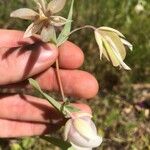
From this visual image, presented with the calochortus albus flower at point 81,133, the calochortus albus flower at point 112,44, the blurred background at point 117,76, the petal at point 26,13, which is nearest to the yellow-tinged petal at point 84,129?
the calochortus albus flower at point 81,133

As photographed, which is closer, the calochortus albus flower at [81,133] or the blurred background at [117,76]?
the calochortus albus flower at [81,133]

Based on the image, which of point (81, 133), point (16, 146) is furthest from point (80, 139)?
point (16, 146)

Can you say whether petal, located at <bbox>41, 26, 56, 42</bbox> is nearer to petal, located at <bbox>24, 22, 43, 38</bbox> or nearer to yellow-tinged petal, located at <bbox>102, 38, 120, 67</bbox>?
petal, located at <bbox>24, 22, 43, 38</bbox>

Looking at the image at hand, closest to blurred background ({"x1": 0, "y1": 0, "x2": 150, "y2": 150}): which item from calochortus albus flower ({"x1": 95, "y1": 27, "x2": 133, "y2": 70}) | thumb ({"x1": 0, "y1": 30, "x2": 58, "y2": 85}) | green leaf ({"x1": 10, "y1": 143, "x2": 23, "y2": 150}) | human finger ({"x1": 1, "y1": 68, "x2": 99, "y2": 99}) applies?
green leaf ({"x1": 10, "y1": 143, "x2": 23, "y2": 150})

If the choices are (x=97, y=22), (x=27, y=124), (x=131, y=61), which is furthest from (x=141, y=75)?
(x=27, y=124)

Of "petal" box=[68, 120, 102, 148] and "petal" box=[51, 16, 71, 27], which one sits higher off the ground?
"petal" box=[51, 16, 71, 27]

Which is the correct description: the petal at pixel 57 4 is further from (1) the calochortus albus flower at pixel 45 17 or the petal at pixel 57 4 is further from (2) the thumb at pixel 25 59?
(2) the thumb at pixel 25 59
